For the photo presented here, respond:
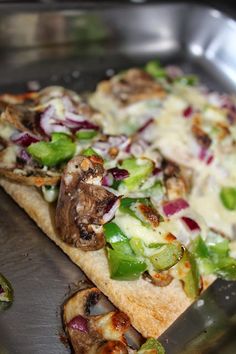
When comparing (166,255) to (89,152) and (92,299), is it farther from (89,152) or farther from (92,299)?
(89,152)

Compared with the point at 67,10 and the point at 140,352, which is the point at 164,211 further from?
the point at 67,10

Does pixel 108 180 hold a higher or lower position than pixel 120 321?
higher

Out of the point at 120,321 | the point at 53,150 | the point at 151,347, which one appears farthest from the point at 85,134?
the point at 151,347

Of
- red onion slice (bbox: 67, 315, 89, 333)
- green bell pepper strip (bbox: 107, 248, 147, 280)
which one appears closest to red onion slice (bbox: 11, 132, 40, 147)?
green bell pepper strip (bbox: 107, 248, 147, 280)

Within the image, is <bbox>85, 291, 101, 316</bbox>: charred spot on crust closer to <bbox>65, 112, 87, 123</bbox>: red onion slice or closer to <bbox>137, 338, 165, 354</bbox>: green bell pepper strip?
<bbox>137, 338, 165, 354</bbox>: green bell pepper strip

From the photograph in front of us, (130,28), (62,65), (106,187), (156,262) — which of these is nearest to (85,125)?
(106,187)

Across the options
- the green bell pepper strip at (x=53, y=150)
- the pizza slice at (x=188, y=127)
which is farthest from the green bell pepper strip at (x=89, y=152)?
the pizza slice at (x=188, y=127)

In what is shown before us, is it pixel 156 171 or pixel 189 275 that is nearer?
pixel 189 275
